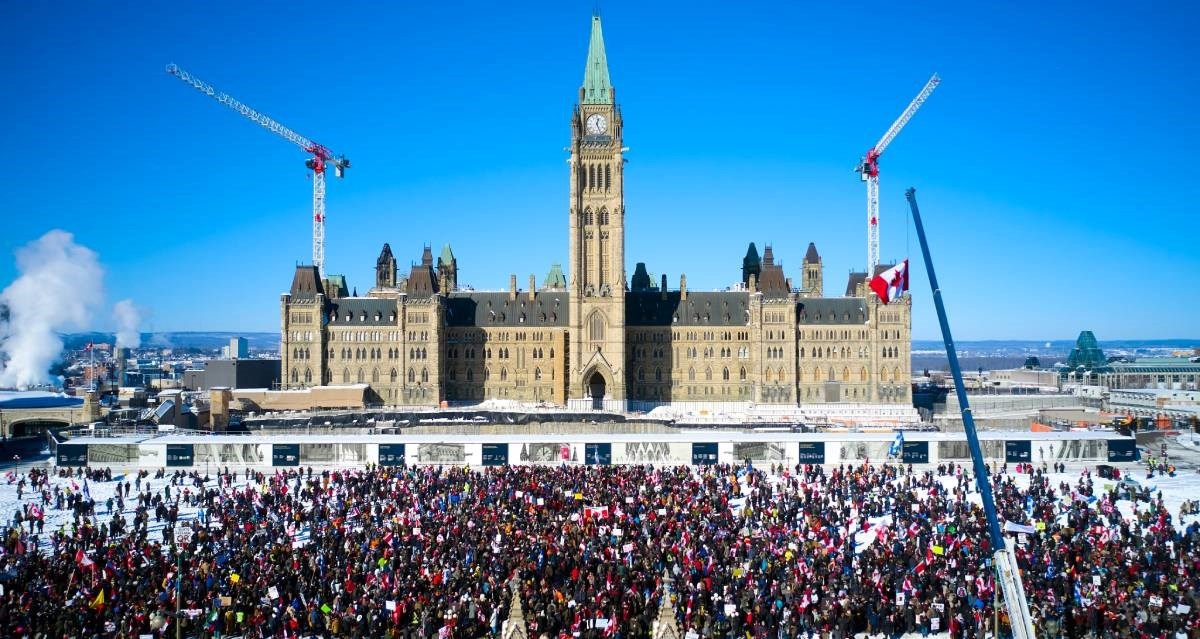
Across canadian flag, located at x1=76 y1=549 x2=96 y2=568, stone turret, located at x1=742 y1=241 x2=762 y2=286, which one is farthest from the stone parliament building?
canadian flag, located at x1=76 y1=549 x2=96 y2=568

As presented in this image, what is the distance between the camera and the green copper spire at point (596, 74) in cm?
10575

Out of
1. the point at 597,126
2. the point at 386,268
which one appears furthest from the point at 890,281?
the point at 386,268

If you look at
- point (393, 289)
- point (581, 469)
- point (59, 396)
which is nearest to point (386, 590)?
point (581, 469)

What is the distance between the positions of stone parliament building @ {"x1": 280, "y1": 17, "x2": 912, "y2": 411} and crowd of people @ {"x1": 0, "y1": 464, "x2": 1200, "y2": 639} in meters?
56.0

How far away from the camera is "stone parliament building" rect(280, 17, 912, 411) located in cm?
10456

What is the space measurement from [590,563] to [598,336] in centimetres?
7155

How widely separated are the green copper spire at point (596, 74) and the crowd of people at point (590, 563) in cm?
6529

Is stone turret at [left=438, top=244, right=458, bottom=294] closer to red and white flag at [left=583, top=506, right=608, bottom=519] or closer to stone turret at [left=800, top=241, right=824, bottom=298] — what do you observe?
stone turret at [left=800, top=241, right=824, bottom=298]

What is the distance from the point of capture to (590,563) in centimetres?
3366

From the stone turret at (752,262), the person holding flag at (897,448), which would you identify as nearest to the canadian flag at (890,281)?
the person holding flag at (897,448)

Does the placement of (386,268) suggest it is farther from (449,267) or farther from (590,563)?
(590,563)

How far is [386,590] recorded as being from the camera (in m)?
31.0

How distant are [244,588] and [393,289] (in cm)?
10150

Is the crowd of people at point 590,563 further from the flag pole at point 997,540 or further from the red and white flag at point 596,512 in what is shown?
the flag pole at point 997,540
